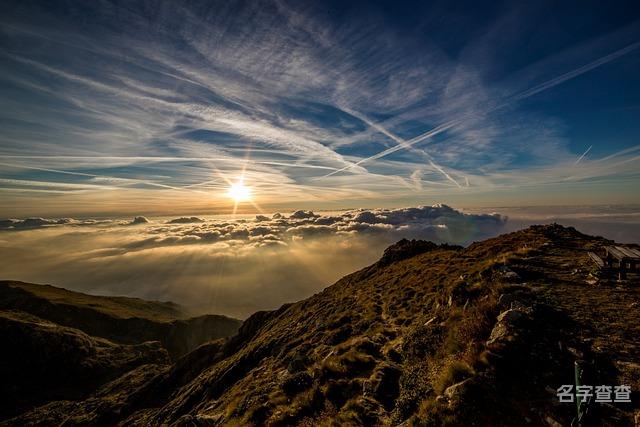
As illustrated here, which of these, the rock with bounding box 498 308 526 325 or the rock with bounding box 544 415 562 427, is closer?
the rock with bounding box 544 415 562 427

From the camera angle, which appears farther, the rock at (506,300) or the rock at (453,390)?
the rock at (506,300)

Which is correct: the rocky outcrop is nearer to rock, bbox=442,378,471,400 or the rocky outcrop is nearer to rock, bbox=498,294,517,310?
rock, bbox=442,378,471,400

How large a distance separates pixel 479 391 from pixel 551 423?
165cm

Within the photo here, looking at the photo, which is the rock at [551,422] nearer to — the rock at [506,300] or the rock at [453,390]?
the rock at [453,390]

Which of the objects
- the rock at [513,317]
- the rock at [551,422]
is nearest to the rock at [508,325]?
the rock at [513,317]

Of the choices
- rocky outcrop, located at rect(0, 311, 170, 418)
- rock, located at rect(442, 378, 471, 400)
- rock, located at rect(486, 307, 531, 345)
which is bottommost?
rocky outcrop, located at rect(0, 311, 170, 418)

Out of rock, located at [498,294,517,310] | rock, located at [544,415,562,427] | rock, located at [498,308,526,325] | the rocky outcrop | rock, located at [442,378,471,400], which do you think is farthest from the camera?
the rocky outcrop

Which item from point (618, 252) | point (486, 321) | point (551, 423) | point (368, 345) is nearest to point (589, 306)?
point (486, 321)

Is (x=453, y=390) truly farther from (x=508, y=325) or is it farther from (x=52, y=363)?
(x=52, y=363)

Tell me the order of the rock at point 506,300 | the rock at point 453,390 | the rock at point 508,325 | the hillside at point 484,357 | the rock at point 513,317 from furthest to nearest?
1. the rock at point 506,300
2. the rock at point 513,317
3. the rock at point 508,325
4. the rock at point 453,390
5. the hillside at point 484,357

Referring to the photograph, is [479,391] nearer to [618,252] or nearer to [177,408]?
[618,252]

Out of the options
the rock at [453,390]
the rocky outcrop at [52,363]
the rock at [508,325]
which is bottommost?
the rocky outcrop at [52,363]

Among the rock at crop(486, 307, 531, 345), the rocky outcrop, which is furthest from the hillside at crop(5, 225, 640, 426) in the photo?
the rocky outcrop

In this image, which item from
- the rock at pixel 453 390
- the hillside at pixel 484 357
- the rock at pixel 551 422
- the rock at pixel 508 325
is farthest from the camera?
the rock at pixel 508 325
